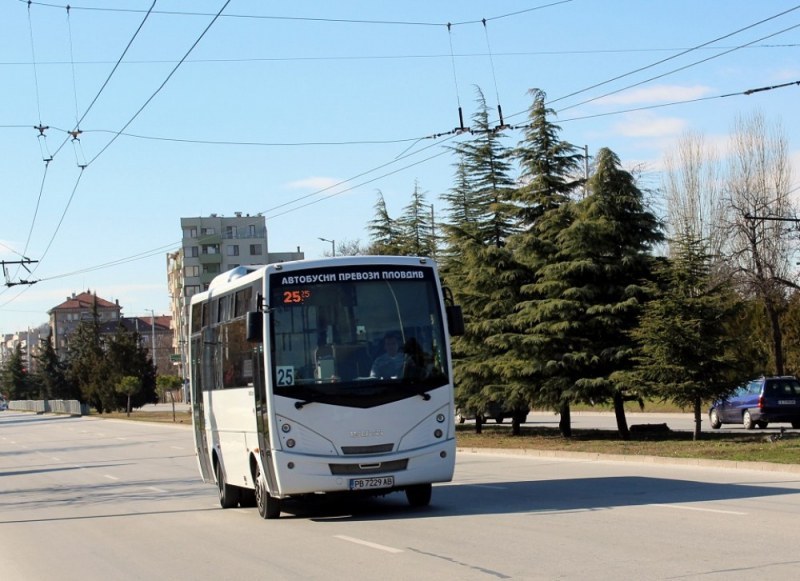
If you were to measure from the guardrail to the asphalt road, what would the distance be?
323ft

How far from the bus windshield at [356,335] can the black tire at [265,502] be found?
1.66m

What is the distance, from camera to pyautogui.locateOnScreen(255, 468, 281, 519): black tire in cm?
1546

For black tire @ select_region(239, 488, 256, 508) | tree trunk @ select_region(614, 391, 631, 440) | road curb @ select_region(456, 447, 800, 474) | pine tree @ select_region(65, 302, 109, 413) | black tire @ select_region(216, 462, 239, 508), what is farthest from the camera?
pine tree @ select_region(65, 302, 109, 413)

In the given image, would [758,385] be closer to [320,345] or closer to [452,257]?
[452,257]

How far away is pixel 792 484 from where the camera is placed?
55.1ft

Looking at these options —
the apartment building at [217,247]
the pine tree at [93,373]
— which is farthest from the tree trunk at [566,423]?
the apartment building at [217,247]

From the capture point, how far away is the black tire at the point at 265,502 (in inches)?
609

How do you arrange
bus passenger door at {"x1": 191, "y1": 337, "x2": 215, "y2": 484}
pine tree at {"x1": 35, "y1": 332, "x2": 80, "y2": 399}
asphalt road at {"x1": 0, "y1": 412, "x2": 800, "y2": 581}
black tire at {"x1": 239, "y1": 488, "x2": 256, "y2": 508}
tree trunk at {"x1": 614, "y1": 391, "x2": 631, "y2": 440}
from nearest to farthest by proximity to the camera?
1. asphalt road at {"x1": 0, "y1": 412, "x2": 800, "y2": 581}
2. black tire at {"x1": 239, "y1": 488, "x2": 256, "y2": 508}
3. bus passenger door at {"x1": 191, "y1": 337, "x2": 215, "y2": 484}
4. tree trunk at {"x1": 614, "y1": 391, "x2": 631, "y2": 440}
5. pine tree at {"x1": 35, "y1": 332, "x2": 80, "y2": 399}

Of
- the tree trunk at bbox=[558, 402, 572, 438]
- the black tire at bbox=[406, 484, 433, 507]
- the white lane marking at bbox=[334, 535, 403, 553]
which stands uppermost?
the tree trunk at bbox=[558, 402, 572, 438]

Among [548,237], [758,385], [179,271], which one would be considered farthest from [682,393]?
[179,271]

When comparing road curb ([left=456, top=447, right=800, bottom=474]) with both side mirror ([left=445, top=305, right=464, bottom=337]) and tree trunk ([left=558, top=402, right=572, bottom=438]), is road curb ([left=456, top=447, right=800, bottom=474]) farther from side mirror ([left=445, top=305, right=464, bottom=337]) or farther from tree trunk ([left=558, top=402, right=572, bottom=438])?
side mirror ([left=445, top=305, right=464, bottom=337])

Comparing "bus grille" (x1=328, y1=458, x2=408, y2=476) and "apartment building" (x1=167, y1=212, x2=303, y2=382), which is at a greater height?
"apartment building" (x1=167, y1=212, x2=303, y2=382)

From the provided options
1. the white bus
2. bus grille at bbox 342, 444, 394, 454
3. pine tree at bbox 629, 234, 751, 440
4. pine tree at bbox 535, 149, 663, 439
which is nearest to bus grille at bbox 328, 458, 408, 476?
the white bus

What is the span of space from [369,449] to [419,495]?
1.79 m
